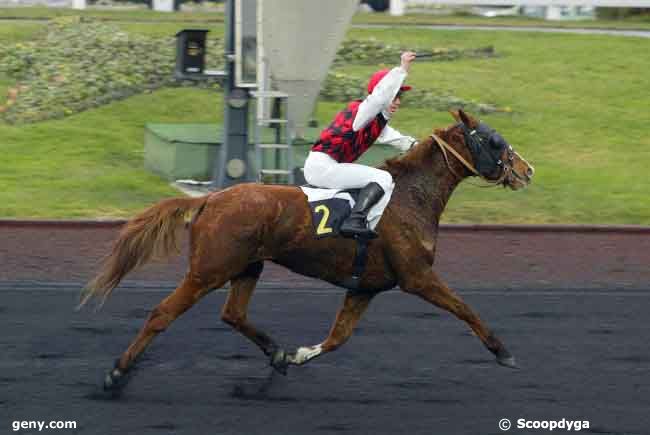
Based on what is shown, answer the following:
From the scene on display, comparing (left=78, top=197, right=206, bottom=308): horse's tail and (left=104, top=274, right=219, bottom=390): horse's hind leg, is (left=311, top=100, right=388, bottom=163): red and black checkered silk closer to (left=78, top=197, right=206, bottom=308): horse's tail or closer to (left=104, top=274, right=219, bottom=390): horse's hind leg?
(left=78, top=197, right=206, bottom=308): horse's tail

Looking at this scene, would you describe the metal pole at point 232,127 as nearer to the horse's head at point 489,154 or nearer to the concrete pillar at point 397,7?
the horse's head at point 489,154

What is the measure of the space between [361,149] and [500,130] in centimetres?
1026

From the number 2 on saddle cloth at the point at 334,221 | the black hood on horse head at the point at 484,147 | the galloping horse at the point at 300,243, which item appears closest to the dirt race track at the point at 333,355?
the galloping horse at the point at 300,243

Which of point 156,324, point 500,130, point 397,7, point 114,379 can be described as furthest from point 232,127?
point 397,7

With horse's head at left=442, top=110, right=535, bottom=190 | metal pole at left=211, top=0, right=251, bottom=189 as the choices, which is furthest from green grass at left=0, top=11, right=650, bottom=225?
horse's head at left=442, top=110, right=535, bottom=190

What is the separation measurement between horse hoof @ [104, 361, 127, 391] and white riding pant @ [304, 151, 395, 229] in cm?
180

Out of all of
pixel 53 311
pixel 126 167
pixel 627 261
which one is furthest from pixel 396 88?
pixel 126 167

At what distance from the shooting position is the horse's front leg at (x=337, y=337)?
290 inches

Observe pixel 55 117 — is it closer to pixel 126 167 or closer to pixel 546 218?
pixel 126 167

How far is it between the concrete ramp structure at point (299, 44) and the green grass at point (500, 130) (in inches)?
54.1

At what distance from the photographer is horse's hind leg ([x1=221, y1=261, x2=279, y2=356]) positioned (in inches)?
294

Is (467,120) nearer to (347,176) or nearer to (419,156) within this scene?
(419,156)

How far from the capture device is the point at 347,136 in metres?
7.46

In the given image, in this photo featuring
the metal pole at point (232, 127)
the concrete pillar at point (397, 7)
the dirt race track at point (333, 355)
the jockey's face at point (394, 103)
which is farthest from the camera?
the concrete pillar at point (397, 7)
